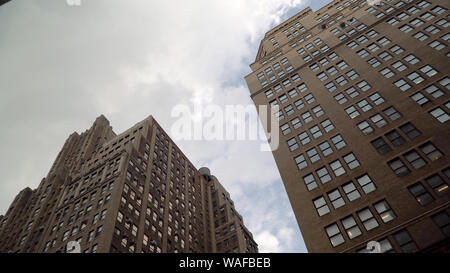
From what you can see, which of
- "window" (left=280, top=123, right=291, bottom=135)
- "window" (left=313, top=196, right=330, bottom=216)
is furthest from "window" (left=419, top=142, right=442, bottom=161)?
"window" (left=280, top=123, right=291, bottom=135)

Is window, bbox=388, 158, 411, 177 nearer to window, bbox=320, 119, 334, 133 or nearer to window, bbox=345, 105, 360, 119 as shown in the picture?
window, bbox=345, 105, 360, 119

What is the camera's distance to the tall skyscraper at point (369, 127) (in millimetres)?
26094

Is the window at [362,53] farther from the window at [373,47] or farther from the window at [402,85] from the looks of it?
the window at [402,85]

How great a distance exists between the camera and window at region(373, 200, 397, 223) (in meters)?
26.0

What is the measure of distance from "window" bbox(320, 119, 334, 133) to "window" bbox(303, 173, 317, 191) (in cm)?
716

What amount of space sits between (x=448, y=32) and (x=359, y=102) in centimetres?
1604

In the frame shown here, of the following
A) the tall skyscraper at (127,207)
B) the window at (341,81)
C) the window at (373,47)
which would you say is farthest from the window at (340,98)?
the tall skyscraper at (127,207)

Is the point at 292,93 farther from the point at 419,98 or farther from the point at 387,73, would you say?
the point at 419,98

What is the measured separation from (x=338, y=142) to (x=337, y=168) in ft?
13.2

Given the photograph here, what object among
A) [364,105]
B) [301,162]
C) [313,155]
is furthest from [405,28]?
[301,162]
